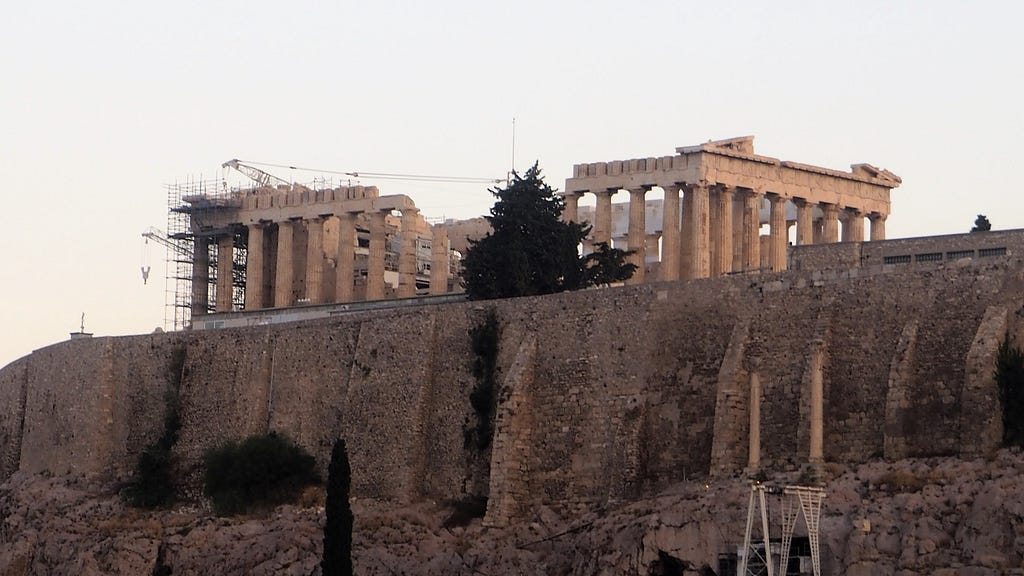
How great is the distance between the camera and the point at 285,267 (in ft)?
254

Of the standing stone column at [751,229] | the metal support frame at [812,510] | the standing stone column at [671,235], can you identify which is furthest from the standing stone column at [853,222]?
the metal support frame at [812,510]

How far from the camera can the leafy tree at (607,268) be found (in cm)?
6481

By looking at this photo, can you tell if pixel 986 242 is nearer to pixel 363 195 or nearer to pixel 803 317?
pixel 803 317

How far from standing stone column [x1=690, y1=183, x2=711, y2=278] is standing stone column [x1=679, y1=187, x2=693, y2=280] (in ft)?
0.71

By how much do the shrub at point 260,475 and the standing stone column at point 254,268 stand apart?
1634 centimetres

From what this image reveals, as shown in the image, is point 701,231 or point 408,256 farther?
point 408,256

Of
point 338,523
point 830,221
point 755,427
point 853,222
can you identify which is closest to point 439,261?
point 830,221

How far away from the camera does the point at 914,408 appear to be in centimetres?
4862

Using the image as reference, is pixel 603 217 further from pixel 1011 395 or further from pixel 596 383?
pixel 1011 395

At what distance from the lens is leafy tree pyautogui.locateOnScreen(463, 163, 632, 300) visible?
62.8 metres

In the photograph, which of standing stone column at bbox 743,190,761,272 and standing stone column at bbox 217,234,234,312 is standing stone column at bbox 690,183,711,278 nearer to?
standing stone column at bbox 743,190,761,272

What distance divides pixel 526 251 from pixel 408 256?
11.9 meters

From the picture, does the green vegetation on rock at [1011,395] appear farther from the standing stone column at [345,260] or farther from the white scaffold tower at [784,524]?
the standing stone column at [345,260]

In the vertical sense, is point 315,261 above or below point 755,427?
above
